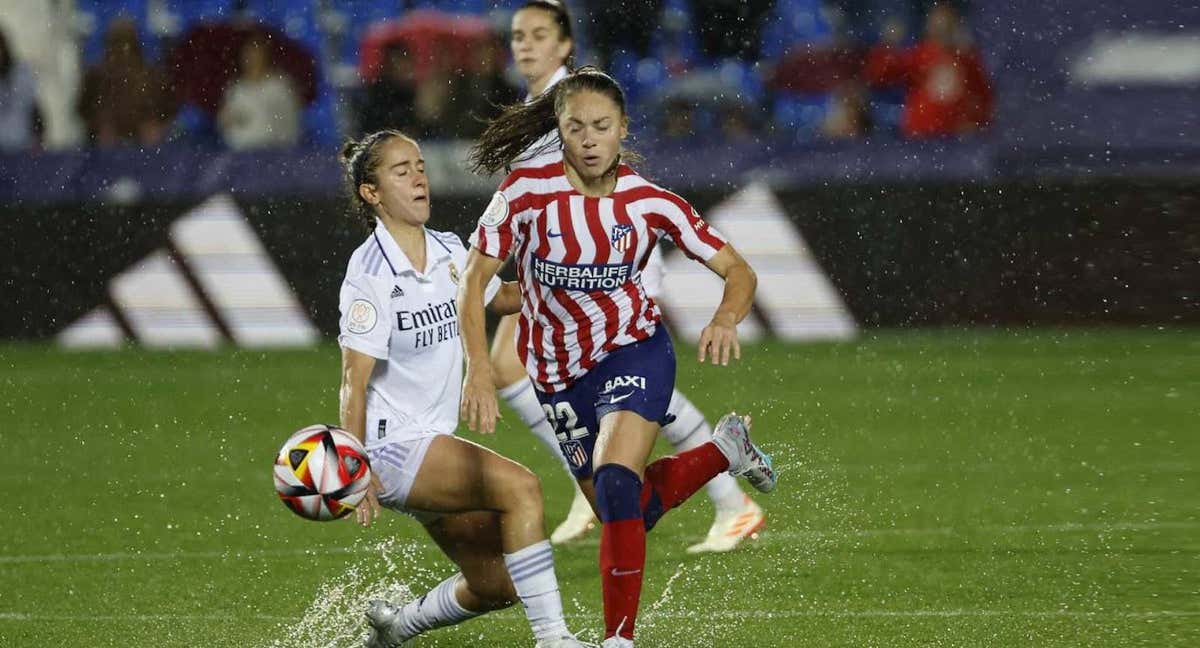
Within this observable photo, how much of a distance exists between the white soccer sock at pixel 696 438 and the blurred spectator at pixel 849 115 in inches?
300

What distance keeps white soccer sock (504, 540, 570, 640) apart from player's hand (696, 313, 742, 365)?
0.74 m

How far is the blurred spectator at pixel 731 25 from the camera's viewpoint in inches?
651

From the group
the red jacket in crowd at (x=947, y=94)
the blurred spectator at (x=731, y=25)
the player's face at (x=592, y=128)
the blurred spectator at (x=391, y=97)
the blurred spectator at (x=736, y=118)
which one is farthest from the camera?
the blurred spectator at (x=731, y=25)

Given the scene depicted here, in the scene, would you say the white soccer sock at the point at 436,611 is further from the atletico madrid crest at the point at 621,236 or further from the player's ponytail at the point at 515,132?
the player's ponytail at the point at 515,132

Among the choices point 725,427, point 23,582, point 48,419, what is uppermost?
point 725,427

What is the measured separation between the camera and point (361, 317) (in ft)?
18.3

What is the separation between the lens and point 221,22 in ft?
51.0

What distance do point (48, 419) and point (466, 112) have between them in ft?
14.1

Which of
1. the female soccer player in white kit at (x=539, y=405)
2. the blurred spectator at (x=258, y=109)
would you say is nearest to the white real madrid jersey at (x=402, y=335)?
the female soccer player in white kit at (x=539, y=405)

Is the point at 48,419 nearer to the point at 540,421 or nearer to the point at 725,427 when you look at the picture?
the point at 540,421

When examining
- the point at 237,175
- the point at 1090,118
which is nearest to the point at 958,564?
the point at 237,175

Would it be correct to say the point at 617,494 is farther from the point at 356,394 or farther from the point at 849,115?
the point at 849,115

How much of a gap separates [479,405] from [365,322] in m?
0.43

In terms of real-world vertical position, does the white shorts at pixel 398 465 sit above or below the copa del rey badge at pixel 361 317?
Answer: below
